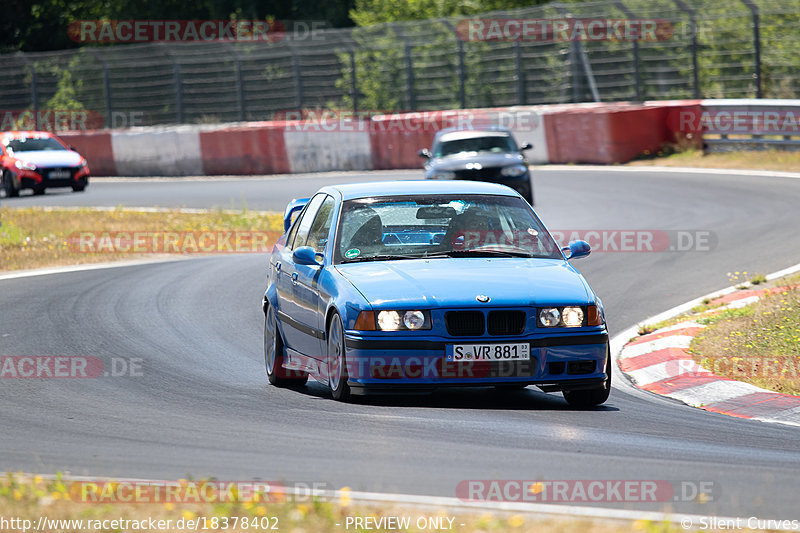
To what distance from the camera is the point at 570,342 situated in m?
7.86

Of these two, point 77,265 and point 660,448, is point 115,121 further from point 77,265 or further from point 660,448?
point 660,448

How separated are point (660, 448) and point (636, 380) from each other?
10.5ft

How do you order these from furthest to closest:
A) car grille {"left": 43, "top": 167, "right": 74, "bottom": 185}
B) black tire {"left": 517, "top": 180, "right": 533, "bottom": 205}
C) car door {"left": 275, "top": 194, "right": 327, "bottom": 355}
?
car grille {"left": 43, "top": 167, "right": 74, "bottom": 185}
black tire {"left": 517, "top": 180, "right": 533, "bottom": 205}
car door {"left": 275, "top": 194, "right": 327, "bottom": 355}

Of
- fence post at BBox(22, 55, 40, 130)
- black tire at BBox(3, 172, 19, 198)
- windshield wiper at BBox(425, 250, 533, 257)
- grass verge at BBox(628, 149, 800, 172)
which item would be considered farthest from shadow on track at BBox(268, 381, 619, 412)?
fence post at BBox(22, 55, 40, 130)

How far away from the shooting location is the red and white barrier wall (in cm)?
2927

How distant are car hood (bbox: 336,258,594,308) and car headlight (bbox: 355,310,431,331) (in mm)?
54

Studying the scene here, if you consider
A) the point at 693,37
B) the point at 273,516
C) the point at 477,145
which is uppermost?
the point at 693,37

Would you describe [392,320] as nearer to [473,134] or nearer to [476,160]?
[476,160]

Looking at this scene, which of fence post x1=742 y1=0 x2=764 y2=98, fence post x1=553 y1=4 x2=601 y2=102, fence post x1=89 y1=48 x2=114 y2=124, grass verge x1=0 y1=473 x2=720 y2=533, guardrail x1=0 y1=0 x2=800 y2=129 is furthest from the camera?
fence post x1=89 y1=48 x2=114 y2=124

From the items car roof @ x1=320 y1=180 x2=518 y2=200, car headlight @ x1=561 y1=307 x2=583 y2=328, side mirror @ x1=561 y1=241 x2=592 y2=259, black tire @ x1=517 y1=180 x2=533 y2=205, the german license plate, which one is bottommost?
black tire @ x1=517 y1=180 x2=533 y2=205

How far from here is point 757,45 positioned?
28.9 meters

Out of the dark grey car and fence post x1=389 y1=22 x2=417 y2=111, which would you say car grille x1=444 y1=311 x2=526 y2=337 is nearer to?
the dark grey car

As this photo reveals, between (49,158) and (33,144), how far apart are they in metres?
1.09

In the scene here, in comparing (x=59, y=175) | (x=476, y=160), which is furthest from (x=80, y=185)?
(x=476, y=160)
